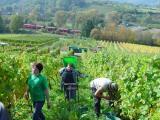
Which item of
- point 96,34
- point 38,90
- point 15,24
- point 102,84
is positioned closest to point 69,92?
point 102,84

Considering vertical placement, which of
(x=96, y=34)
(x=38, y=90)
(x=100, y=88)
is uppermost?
(x=38, y=90)

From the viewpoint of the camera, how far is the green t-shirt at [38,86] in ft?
33.4

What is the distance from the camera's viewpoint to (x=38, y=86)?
1023 cm

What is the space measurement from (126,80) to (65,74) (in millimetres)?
3002

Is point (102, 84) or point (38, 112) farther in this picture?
point (102, 84)

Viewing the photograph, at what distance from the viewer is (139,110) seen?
11016 mm

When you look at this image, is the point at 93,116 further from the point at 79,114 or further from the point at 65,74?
the point at 65,74

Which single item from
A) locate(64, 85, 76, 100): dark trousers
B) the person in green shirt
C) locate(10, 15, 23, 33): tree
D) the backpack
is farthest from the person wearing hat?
locate(10, 15, 23, 33): tree

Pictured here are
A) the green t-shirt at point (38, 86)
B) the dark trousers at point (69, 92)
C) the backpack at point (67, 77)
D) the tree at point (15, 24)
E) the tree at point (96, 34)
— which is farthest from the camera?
the tree at point (15, 24)

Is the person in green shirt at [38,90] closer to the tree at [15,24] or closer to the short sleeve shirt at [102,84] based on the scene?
the short sleeve shirt at [102,84]

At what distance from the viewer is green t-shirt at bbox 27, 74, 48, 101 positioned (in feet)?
33.4

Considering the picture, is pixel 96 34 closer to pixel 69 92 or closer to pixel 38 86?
pixel 69 92

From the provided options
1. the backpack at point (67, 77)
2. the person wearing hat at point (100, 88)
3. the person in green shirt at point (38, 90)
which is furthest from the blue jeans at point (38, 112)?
the backpack at point (67, 77)

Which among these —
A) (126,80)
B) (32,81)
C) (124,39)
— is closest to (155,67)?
(126,80)
